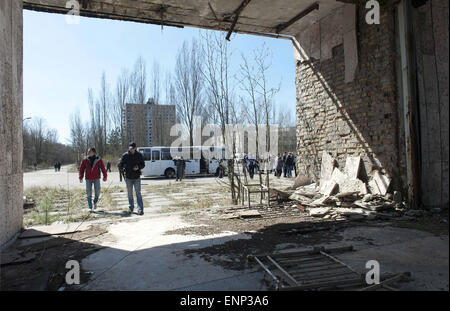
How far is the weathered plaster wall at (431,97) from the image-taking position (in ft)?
15.4

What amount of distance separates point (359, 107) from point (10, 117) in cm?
645

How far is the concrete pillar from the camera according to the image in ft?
12.5

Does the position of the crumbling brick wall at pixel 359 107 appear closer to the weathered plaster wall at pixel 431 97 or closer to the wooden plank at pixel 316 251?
the weathered plaster wall at pixel 431 97

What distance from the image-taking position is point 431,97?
4.91 metres

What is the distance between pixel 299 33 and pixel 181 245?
269 inches

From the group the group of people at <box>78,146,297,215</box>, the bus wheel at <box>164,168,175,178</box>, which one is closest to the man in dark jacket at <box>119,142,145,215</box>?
the group of people at <box>78,146,297,215</box>

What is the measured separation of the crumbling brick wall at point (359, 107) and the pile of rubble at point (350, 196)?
0.68 ft

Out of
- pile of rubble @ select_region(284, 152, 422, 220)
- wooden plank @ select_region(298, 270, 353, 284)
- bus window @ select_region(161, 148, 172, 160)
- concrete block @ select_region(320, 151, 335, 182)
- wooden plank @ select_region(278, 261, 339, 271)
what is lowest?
wooden plank @ select_region(278, 261, 339, 271)

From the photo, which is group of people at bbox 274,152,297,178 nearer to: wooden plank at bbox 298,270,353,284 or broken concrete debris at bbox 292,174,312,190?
broken concrete debris at bbox 292,174,312,190

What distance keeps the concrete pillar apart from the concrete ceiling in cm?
161

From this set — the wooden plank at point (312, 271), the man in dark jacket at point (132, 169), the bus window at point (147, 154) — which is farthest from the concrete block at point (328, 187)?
the bus window at point (147, 154)

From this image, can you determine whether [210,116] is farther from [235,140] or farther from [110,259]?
[110,259]

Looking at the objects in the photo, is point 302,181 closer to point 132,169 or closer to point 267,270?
point 132,169
